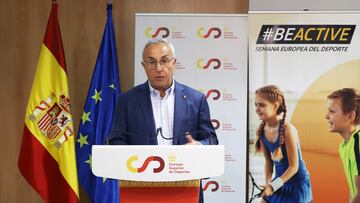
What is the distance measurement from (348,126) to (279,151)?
0.62m

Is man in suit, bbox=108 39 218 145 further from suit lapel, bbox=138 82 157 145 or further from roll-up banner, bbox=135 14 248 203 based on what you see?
roll-up banner, bbox=135 14 248 203

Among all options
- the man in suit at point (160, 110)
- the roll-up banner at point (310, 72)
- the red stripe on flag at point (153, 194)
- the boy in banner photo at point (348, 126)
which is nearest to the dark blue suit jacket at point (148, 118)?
the man in suit at point (160, 110)

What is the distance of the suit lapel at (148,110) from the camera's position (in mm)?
2703

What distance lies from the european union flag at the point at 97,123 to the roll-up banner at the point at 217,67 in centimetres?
27

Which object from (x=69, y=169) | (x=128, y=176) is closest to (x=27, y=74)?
(x=69, y=169)

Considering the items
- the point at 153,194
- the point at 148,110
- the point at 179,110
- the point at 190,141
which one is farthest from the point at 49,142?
the point at 153,194

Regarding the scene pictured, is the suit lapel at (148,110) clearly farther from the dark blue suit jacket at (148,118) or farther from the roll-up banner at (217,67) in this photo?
the roll-up banner at (217,67)

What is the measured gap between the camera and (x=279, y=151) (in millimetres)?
4078

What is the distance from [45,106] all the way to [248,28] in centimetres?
190

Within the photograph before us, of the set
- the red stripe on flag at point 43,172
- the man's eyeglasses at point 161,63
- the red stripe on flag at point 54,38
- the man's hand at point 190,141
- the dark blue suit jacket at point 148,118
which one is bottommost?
the red stripe on flag at point 43,172

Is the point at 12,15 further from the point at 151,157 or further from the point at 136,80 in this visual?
the point at 151,157

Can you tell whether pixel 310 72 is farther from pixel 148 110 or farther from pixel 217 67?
pixel 148 110

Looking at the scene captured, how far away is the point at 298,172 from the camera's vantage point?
159 inches

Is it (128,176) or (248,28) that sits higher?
(248,28)
